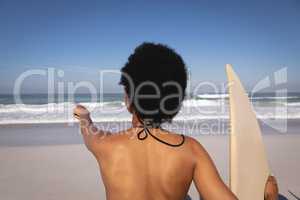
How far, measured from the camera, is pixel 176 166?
3.67 ft

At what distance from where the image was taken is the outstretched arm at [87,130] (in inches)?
46.9

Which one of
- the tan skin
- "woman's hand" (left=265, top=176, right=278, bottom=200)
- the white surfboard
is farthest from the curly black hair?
the white surfboard

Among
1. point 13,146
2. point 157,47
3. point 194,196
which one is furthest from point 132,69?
point 13,146

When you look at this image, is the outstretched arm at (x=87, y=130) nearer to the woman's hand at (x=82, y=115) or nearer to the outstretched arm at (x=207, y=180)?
the woman's hand at (x=82, y=115)

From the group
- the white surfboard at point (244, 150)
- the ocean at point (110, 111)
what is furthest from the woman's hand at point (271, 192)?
the ocean at point (110, 111)

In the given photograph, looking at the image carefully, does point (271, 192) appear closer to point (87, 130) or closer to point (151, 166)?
point (151, 166)

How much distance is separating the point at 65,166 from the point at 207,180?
4.84m

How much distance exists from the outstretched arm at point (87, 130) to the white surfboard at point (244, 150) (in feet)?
3.70

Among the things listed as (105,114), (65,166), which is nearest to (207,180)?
(65,166)

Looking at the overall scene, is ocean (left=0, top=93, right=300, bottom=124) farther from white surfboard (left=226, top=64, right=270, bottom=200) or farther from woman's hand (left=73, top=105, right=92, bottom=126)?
woman's hand (left=73, top=105, right=92, bottom=126)

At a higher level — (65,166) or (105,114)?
(105,114)

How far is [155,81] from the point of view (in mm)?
1121

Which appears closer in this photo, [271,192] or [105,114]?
[271,192]

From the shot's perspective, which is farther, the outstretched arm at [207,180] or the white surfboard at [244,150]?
the white surfboard at [244,150]
